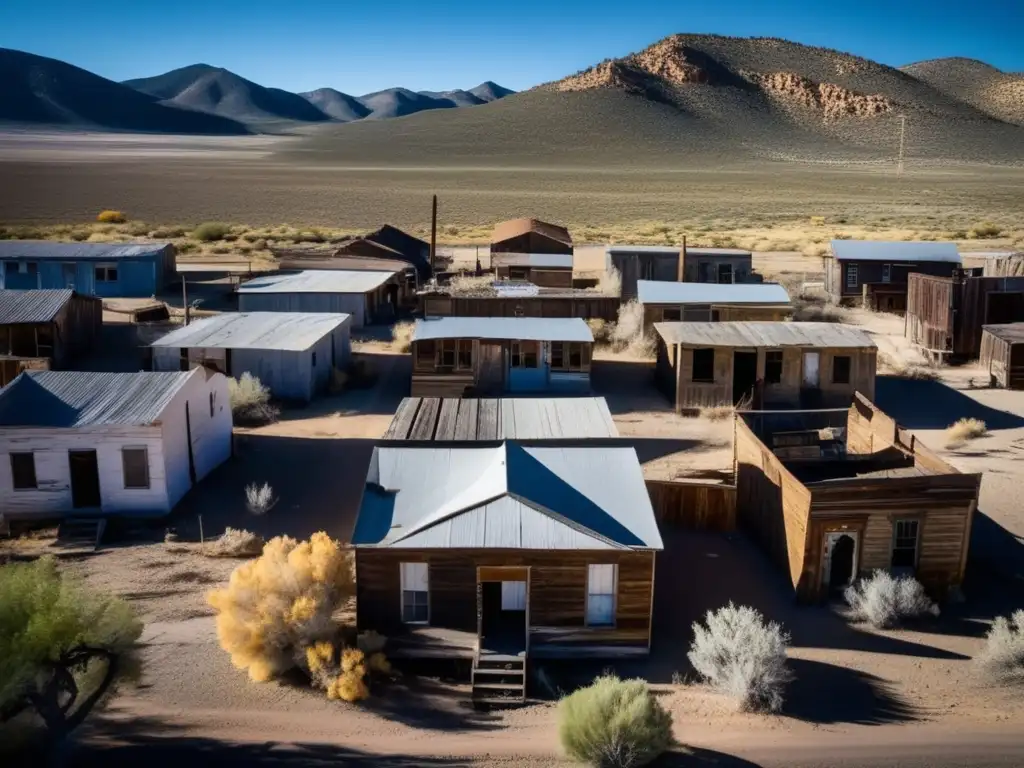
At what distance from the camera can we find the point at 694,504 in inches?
697

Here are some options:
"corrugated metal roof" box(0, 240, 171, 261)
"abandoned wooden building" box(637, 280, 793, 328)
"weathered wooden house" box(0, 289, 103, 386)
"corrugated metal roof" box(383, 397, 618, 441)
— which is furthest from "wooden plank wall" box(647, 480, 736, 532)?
"corrugated metal roof" box(0, 240, 171, 261)

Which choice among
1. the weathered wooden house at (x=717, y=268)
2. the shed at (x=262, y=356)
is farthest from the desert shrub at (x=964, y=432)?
the weathered wooden house at (x=717, y=268)

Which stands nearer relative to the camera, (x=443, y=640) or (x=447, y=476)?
(x=443, y=640)

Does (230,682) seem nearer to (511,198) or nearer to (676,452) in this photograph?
(676,452)

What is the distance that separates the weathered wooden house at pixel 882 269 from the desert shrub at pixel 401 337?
17730 millimetres

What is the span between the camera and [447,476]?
1508 centimetres

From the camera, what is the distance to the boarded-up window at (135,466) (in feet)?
57.9

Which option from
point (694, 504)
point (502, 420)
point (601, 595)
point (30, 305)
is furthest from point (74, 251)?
point (601, 595)

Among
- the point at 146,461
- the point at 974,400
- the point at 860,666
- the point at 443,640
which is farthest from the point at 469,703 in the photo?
the point at 974,400

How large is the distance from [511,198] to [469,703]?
76.7 meters

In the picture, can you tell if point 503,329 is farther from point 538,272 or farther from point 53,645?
point 53,645

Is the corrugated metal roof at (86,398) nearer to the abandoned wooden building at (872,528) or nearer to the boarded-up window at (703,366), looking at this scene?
the abandoned wooden building at (872,528)

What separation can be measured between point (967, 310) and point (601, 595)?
846 inches

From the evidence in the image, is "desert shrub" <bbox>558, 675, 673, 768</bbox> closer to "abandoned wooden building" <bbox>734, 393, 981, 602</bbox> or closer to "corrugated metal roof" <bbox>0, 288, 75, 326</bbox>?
"abandoned wooden building" <bbox>734, 393, 981, 602</bbox>
